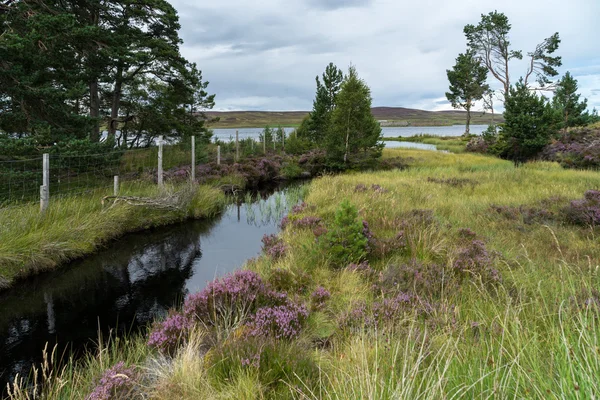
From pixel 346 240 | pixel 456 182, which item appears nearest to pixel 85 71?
pixel 346 240

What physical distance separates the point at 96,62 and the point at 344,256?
14.8 meters

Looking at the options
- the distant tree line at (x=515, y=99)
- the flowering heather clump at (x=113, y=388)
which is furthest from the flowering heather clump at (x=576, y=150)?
the flowering heather clump at (x=113, y=388)

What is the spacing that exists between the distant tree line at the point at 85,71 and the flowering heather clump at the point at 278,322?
361 inches

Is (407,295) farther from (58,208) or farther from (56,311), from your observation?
(58,208)

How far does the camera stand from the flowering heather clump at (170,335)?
385 cm

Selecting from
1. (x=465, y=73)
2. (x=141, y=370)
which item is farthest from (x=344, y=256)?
(x=465, y=73)

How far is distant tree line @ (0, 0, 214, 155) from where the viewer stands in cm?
1047

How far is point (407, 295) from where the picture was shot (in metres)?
4.49

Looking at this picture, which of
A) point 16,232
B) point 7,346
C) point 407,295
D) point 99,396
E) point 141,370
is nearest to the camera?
point 99,396

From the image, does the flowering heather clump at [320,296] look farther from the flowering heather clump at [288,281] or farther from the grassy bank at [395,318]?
the flowering heather clump at [288,281]

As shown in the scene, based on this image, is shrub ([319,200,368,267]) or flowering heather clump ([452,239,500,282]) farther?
shrub ([319,200,368,267])

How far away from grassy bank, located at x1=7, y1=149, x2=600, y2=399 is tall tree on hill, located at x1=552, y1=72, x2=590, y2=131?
30.7 metres

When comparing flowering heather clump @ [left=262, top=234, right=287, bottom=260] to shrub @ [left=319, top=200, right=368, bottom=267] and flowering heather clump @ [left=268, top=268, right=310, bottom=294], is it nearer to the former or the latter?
shrub @ [left=319, top=200, right=368, bottom=267]

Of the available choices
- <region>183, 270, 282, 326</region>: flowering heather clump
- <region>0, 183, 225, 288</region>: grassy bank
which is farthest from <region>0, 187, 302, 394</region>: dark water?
<region>183, 270, 282, 326</region>: flowering heather clump
